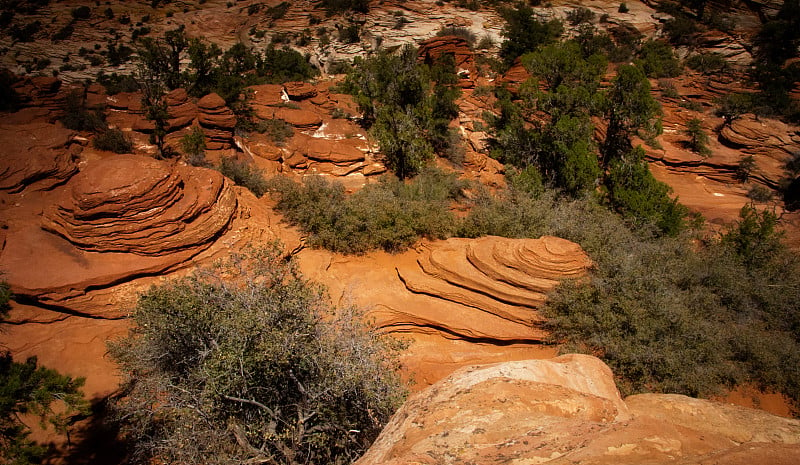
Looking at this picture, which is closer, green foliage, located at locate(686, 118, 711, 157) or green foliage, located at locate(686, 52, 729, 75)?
green foliage, located at locate(686, 118, 711, 157)

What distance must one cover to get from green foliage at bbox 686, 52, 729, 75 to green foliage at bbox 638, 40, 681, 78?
38.8 inches

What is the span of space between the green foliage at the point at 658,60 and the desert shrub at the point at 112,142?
2743 centimetres

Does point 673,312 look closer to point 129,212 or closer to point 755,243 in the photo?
point 755,243

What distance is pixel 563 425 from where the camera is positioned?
3.87 meters

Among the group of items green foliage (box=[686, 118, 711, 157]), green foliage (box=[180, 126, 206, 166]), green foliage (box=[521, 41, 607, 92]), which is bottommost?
green foliage (box=[180, 126, 206, 166])

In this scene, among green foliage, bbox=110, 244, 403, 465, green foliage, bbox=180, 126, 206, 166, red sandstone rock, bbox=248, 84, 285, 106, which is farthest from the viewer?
red sandstone rock, bbox=248, 84, 285, 106

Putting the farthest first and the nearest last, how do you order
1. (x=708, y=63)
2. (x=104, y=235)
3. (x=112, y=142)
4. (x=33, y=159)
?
(x=708, y=63) < (x=112, y=142) < (x=33, y=159) < (x=104, y=235)

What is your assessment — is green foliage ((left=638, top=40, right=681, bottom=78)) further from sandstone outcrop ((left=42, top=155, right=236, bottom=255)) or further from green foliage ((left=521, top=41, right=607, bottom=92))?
sandstone outcrop ((left=42, top=155, right=236, bottom=255))

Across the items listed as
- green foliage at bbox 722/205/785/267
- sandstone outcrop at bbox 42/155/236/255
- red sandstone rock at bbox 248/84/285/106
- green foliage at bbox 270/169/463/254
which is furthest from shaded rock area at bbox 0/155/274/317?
green foliage at bbox 722/205/785/267

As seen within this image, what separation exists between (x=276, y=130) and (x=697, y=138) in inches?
887

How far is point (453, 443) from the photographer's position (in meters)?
3.82

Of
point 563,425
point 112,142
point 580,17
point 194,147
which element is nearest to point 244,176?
point 194,147

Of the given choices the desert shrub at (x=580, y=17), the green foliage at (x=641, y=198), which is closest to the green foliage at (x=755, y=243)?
the green foliage at (x=641, y=198)

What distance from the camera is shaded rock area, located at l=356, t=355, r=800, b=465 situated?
3.12m
